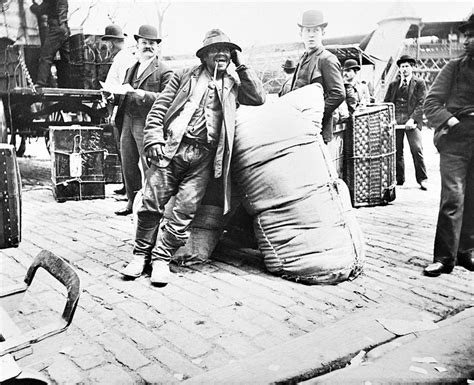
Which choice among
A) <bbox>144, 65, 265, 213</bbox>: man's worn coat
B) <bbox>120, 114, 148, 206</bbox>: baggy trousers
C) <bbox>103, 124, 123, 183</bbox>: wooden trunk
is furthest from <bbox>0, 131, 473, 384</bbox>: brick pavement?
<bbox>103, 124, 123, 183</bbox>: wooden trunk

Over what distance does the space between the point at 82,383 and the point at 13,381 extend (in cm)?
25

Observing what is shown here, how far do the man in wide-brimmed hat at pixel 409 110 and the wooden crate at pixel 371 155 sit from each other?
1066mm

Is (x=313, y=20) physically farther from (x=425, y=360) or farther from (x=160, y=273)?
(x=425, y=360)

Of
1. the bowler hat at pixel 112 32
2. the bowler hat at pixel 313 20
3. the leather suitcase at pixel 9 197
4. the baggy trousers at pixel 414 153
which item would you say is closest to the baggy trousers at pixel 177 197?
the leather suitcase at pixel 9 197

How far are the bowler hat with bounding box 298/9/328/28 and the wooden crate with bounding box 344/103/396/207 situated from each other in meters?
1.17

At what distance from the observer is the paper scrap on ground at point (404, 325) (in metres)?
2.31

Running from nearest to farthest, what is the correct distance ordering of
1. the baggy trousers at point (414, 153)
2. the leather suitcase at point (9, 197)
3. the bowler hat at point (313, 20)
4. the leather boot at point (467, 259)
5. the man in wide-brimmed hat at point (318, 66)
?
the leather suitcase at point (9, 197), the leather boot at point (467, 259), the bowler hat at point (313, 20), the man in wide-brimmed hat at point (318, 66), the baggy trousers at point (414, 153)

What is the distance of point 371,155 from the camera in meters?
5.05

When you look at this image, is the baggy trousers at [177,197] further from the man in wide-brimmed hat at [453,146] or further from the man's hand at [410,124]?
→ the man's hand at [410,124]

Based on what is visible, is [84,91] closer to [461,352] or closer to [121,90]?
[121,90]

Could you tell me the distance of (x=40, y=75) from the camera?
22.2ft

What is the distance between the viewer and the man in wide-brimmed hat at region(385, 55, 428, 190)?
6.07 meters

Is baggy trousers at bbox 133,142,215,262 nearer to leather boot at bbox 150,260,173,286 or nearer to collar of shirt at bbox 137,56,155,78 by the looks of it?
leather boot at bbox 150,260,173,286

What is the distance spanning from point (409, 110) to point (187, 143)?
4.13 meters
